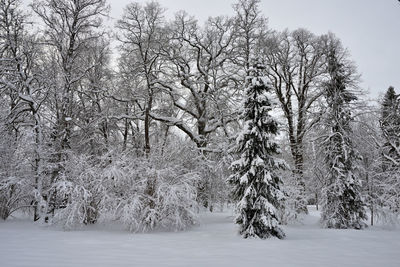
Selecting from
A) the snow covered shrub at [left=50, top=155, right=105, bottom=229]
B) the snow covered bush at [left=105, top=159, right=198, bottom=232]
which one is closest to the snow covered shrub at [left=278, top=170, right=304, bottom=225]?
the snow covered bush at [left=105, top=159, right=198, bottom=232]

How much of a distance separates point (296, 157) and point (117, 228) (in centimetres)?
1134

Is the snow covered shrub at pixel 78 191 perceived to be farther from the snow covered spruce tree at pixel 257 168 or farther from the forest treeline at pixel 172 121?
the snow covered spruce tree at pixel 257 168

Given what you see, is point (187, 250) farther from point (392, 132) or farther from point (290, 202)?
point (392, 132)

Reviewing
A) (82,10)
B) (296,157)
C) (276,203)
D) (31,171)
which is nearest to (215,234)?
(276,203)

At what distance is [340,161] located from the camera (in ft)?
44.9

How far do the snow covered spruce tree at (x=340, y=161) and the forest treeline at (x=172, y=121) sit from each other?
0.19 feet

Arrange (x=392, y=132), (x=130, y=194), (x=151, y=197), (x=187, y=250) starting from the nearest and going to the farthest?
(x=187, y=250) < (x=151, y=197) < (x=130, y=194) < (x=392, y=132)

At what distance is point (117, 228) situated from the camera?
11992 mm

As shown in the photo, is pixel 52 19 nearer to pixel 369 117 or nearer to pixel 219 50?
pixel 219 50

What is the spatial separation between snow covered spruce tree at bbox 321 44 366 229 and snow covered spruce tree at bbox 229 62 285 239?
4499 millimetres

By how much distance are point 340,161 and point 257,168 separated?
557 cm

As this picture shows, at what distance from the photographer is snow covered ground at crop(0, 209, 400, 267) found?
623 centimetres

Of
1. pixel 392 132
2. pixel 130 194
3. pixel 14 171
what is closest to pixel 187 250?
pixel 130 194

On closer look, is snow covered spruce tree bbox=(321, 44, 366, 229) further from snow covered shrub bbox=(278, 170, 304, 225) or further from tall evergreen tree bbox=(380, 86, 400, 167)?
tall evergreen tree bbox=(380, 86, 400, 167)
